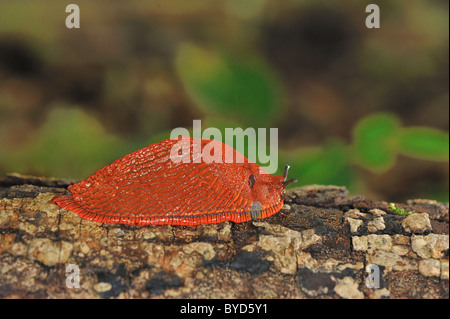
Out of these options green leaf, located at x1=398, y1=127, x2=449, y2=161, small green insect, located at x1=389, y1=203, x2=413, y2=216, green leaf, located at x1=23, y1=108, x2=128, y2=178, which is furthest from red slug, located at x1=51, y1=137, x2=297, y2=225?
green leaf, located at x1=398, y1=127, x2=449, y2=161

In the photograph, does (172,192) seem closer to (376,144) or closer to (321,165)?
(321,165)

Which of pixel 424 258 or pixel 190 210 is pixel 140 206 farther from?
pixel 424 258

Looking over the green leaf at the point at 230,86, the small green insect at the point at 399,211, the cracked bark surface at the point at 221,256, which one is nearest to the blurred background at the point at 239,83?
the green leaf at the point at 230,86

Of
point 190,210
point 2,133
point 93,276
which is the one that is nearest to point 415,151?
point 190,210

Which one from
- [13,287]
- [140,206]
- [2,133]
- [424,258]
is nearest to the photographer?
[13,287]

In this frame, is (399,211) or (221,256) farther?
(399,211)

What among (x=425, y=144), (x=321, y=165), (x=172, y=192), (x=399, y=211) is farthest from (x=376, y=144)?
(x=172, y=192)
